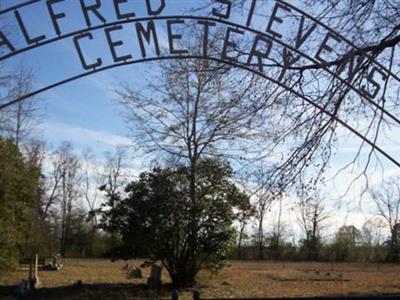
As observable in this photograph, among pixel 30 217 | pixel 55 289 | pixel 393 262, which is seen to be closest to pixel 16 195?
pixel 30 217

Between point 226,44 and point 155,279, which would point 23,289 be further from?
point 226,44

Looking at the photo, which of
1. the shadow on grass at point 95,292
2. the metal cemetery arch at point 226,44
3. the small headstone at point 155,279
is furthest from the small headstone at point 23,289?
the metal cemetery arch at point 226,44

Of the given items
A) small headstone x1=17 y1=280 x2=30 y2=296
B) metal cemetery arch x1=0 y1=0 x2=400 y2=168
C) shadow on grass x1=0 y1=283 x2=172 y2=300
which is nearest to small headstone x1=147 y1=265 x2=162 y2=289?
shadow on grass x1=0 y1=283 x2=172 y2=300

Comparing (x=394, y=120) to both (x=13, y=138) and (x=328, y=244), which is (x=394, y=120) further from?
(x=328, y=244)

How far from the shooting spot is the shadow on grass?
18516mm

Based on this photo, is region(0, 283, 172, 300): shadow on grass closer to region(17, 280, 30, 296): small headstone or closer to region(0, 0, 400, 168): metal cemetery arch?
region(17, 280, 30, 296): small headstone

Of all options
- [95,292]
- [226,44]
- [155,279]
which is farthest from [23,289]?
[226,44]

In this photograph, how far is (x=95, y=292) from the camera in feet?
63.0

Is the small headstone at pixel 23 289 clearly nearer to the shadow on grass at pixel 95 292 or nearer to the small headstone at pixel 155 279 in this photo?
the shadow on grass at pixel 95 292

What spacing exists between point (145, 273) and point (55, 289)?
8416mm

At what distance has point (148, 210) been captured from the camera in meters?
21.1

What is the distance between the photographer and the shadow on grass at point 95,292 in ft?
60.7

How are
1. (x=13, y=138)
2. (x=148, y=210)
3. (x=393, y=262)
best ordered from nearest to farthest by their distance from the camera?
(x=148, y=210) → (x=13, y=138) → (x=393, y=262)

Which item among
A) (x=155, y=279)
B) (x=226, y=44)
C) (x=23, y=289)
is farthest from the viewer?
(x=155, y=279)
